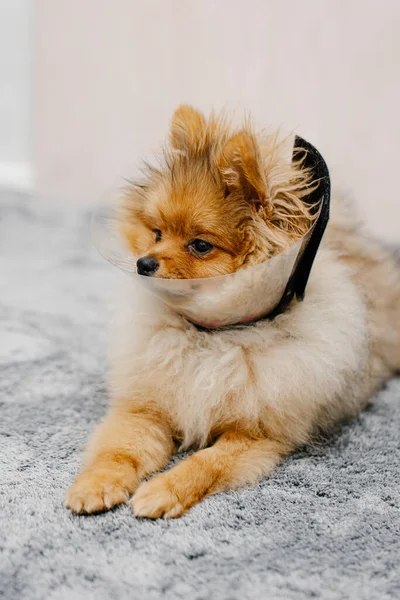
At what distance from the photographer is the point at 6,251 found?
148 inches

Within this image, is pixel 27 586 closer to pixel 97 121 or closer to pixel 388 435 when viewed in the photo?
pixel 388 435

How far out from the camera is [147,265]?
137 cm

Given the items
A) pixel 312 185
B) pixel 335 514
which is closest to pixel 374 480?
pixel 335 514

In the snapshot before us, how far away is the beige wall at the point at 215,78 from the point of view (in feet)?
10.7

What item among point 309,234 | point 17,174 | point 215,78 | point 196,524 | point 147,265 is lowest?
point 17,174

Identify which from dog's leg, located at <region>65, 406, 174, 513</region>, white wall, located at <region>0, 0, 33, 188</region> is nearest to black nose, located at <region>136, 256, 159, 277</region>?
dog's leg, located at <region>65, 406, 174, 513</region>

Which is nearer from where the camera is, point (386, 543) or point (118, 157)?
point (386, 543)

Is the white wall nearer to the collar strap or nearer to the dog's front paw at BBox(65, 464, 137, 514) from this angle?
the collar strap

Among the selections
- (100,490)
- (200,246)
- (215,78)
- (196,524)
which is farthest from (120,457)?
(215,78)

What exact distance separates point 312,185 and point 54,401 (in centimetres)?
95

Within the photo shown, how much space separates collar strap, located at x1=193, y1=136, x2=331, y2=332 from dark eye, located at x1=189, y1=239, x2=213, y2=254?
20 centimetres

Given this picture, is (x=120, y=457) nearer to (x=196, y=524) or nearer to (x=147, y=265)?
(x=196, y=524)

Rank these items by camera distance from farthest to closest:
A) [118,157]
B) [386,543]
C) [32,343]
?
[118,157]
[32,343]
[386,543]

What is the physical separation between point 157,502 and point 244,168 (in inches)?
28.4
